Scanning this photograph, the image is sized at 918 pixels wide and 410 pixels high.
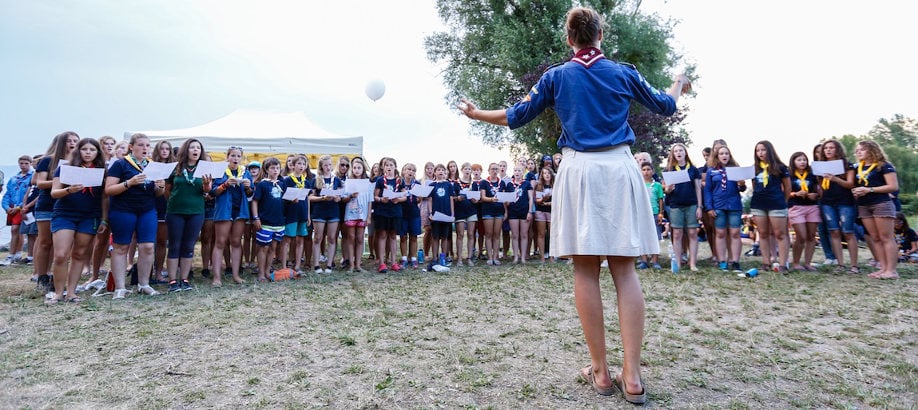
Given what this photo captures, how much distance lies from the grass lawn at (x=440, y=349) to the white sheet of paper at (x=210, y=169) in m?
1.39

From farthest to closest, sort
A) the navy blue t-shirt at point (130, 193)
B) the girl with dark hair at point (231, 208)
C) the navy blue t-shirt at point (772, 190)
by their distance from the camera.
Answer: the navy blue t-shirt at point (772, 190)
the girl with dark hair at point (231, 208)
the navy blue t-shirt at point (130, 193)

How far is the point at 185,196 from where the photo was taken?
554 centimetres

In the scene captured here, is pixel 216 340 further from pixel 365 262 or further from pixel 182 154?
pixel 365 262

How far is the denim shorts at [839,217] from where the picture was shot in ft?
21.9

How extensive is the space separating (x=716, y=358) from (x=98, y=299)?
5.86 m

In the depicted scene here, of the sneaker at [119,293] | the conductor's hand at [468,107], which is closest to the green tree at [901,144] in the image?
the conductor's hand at [468,107]

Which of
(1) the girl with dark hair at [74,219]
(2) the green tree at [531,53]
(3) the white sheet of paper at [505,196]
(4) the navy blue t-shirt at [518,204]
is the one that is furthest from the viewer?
(2) the green tree at [531,53]

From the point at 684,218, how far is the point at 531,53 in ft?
35.3

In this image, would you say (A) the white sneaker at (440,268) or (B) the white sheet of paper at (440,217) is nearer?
(A) the white sneaker at (440,268)

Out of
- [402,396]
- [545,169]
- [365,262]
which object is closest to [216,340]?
[402,396]

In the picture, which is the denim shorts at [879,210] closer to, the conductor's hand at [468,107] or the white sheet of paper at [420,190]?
the white sheet of paper at [420,190]

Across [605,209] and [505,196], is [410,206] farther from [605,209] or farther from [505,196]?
[605,209]

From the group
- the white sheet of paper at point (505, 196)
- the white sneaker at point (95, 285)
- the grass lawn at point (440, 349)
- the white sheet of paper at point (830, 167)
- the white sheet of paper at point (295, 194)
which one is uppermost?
the white sheet of paper at point (830, 167)

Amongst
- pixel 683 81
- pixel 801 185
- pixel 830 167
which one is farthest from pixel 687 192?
pixel 683 81
